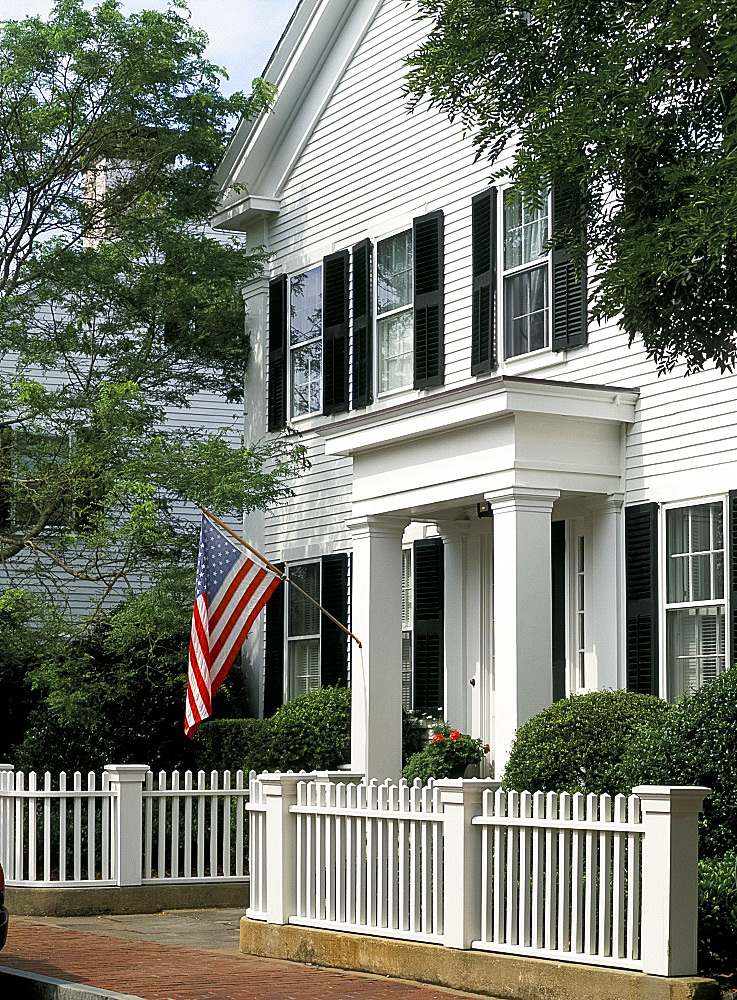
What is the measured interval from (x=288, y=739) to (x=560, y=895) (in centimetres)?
822

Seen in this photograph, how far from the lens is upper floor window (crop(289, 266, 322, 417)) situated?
1942 cm

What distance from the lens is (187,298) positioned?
66.4 feet

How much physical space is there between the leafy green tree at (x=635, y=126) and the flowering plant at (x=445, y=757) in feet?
21.4

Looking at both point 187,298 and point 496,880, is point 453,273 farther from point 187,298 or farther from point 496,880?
point 496,880

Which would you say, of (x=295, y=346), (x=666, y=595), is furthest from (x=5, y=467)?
(x=666, y=595)

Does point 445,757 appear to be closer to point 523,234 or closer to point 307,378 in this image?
point 523,234

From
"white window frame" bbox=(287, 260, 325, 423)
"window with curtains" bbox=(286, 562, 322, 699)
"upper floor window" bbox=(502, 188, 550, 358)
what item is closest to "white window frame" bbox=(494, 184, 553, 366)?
"upper floor window" bbox=(502, 188, 550, 358)

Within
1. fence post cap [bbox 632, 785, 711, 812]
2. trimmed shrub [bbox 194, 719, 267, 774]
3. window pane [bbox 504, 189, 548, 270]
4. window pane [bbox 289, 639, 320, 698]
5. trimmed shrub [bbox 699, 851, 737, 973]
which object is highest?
window pane [bbox 504, 189, 548, 270]

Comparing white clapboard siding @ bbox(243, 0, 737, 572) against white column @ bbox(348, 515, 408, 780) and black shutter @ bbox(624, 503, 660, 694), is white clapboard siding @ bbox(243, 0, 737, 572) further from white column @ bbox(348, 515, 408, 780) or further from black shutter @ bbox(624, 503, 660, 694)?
white column @ bbox(348, 515, 408, 780)

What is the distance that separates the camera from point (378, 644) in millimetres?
15648

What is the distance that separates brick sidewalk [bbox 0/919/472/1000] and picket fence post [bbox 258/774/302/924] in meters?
0.41

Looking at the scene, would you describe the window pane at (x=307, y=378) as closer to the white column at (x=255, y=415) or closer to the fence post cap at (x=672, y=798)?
the white column at (x=255, y=415)

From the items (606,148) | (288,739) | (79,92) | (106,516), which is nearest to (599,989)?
(606,148)

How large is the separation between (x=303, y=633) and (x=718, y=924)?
10.6 metres
